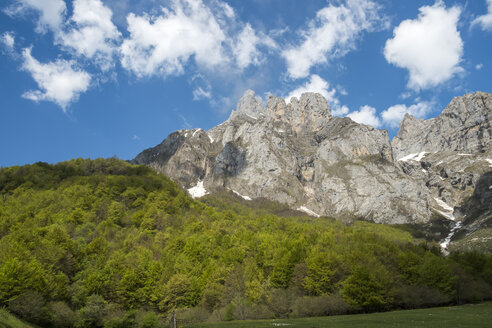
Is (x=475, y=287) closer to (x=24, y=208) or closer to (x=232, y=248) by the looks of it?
(x=232, y=248)

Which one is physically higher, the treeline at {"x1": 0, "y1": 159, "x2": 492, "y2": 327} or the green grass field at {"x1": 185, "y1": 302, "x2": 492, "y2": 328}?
the treeline at {"x1": 0, "y1": 159, "x2": 492, "y2": 327}

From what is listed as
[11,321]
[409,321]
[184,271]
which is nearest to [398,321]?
[409,321]

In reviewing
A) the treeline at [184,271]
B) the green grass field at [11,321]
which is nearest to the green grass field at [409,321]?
the treeline at [184,271]

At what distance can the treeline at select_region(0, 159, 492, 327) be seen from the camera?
53375 mm

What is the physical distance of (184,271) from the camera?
71.8 meters

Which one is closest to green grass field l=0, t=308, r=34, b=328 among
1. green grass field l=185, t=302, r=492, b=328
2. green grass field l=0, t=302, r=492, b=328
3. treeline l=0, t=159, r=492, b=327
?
green grass field l=0, t=302, r=492, b=328

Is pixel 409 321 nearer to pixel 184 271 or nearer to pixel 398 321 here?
pixel 398 321

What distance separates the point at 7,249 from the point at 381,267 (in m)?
72.0

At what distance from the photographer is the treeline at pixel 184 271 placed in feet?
175

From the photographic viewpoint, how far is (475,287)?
65.3 meters

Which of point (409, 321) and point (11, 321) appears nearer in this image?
point (409, 321)

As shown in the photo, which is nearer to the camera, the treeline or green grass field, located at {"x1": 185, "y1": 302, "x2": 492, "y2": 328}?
green grass field, located at {"x1": 185, "y1": 302, "x2": 492, "y2": 328}

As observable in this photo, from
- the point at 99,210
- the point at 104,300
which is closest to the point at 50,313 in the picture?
the point at 104,300

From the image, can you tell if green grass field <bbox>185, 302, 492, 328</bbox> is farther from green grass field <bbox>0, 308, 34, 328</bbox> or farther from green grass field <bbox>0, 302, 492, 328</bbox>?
green grass field <bbox>0, 308, 34, 328</bbox>
